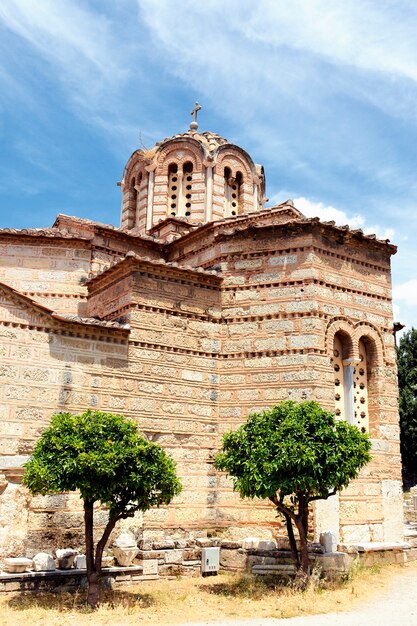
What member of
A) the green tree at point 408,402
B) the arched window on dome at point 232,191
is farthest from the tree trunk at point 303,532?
the green tree at point 408,402

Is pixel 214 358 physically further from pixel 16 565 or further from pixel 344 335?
pixel 16 565

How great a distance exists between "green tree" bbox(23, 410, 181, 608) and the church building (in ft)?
4.68

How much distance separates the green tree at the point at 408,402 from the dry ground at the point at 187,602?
19682mm

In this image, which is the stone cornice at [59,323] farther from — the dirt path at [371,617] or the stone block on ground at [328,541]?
the dirt path at [371,617]

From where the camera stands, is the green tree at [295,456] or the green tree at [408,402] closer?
the green tree at [295,456]

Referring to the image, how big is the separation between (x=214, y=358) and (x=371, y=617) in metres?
5.33

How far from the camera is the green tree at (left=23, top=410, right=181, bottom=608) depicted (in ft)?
25.0

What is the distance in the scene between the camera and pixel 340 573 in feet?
30.9

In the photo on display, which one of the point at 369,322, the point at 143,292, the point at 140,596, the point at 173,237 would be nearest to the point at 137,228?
the point at 173,237

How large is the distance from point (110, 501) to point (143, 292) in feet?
13.4

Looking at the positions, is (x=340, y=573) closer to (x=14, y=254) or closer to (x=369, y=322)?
(x=369, y=322)

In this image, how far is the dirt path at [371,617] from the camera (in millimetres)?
6975

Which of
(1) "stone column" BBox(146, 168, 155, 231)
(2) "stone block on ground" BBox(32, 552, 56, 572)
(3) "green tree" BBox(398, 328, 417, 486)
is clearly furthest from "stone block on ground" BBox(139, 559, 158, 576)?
(3) "green tree" BBox(398, 328, 417, 486)

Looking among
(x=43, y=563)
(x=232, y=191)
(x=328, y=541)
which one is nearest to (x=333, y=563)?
(x=328, y=541)
